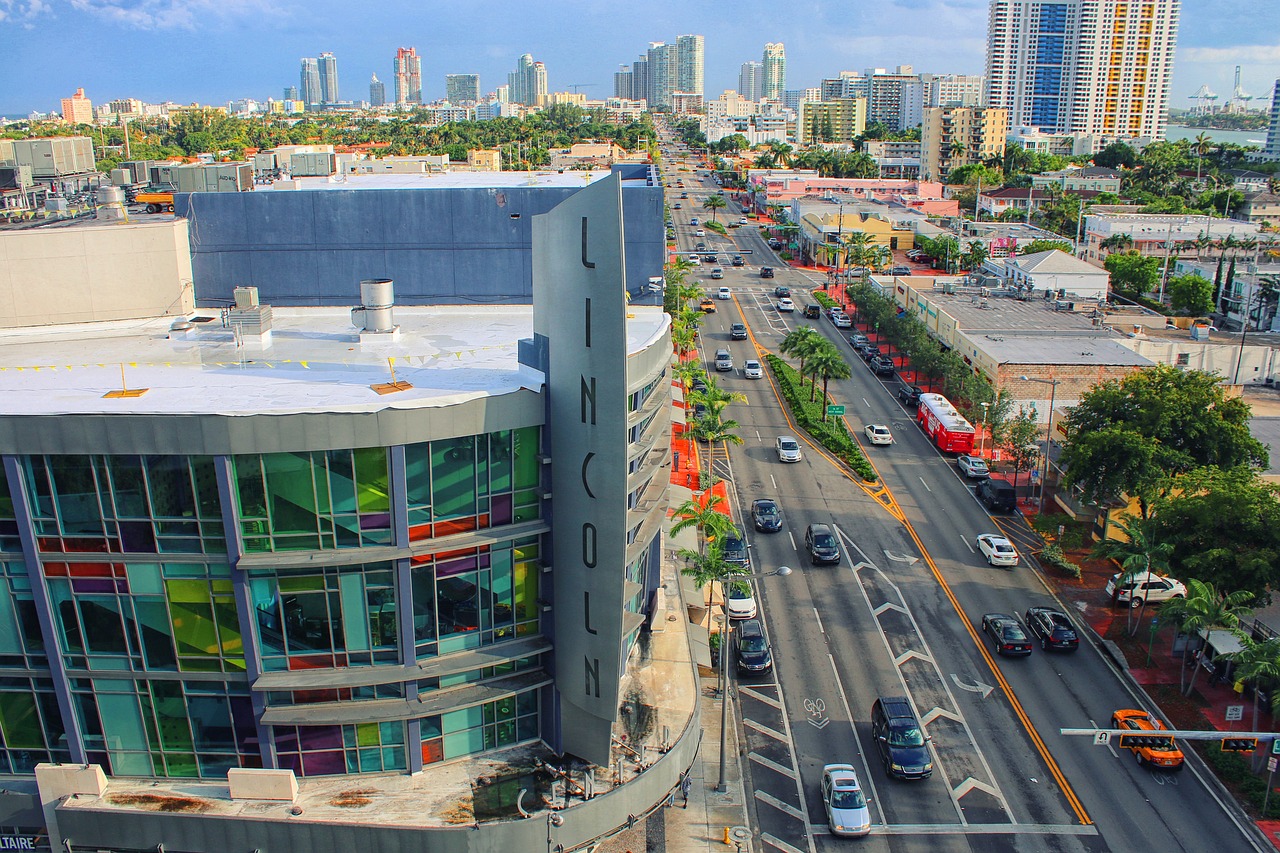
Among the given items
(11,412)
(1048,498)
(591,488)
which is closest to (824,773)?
(591,488)

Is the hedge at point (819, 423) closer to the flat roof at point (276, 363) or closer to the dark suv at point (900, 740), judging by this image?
the dark suv at point (900, 740)

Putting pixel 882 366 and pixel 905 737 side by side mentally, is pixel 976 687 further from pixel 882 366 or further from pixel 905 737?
pixel 882 366

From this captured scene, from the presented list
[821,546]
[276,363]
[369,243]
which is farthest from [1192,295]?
[276,363]

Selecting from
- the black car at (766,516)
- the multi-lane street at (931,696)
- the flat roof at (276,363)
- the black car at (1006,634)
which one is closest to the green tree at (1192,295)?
the multi-lane street at (931,696)

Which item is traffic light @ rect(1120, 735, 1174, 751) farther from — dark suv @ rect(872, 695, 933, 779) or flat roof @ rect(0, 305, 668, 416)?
flat roof @ rect(0, 305, 668, 416)

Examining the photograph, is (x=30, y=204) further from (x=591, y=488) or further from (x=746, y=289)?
(x=746, y=289)

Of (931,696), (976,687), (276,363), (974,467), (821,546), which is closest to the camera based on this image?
(276,363)

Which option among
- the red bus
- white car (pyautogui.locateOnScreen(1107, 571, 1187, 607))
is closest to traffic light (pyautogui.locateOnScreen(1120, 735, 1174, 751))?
white car (pyautogui.locateOnScreen(1107, 571, 1187, 607))
